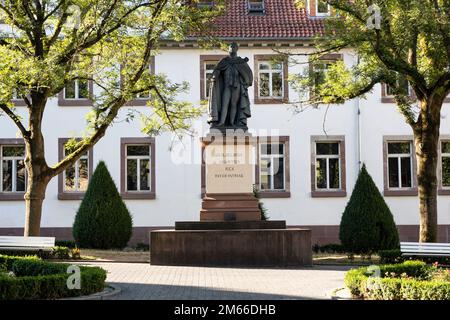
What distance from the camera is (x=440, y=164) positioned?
28.1m

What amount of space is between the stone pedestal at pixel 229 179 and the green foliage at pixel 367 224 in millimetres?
6221

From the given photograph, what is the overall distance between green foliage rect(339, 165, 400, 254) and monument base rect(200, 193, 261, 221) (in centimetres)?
622

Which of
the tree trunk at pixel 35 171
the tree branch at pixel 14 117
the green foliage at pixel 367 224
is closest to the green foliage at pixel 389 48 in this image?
the green foliage at pixel 367 224

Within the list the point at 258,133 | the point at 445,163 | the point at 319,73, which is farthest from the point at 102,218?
the point at 445,163

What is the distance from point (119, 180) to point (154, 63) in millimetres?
4646

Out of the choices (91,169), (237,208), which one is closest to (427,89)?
(237,208)

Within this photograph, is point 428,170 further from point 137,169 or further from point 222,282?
point 137,169

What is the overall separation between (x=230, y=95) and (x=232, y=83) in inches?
11.7

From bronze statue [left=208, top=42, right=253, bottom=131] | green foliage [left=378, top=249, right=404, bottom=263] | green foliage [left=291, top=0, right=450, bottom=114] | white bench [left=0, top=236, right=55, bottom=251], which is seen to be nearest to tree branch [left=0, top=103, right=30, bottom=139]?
white bench [left=0, top=236, right=55, bottom=251]

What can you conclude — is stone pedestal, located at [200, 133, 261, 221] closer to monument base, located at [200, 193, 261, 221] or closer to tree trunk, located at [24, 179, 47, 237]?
monument base, located at [200, 193, 261, 221]

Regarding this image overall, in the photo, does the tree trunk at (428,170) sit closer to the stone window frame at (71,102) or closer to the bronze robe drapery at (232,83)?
the bronze robe drapery at (232,83)

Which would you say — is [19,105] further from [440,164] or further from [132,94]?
[440,164]

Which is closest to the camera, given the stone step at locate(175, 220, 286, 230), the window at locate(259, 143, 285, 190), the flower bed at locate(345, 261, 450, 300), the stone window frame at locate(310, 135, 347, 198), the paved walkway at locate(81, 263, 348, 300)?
the flower bed at locate(345, 261, 450, 300)

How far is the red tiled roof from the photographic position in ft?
91.4
